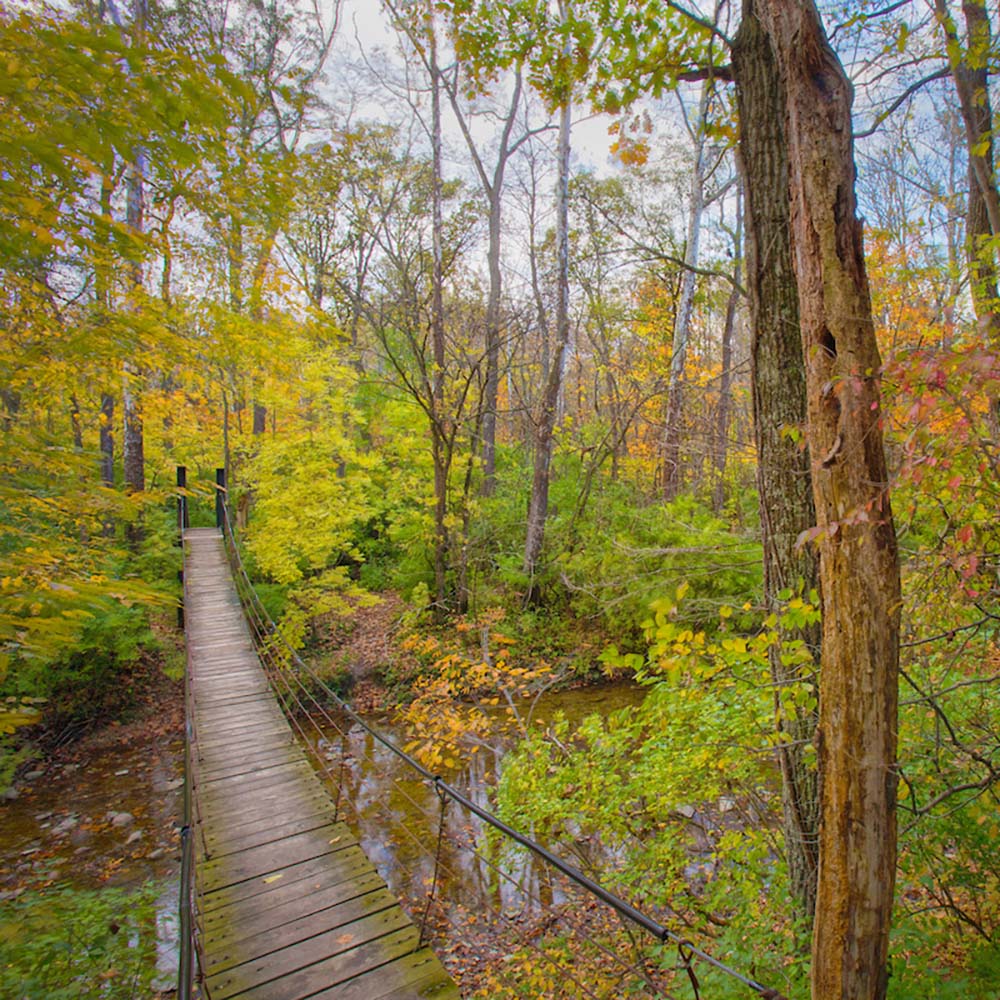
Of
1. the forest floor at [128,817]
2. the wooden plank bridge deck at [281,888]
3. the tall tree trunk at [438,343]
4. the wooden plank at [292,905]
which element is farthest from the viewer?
the tall tree trunk at [438,343]

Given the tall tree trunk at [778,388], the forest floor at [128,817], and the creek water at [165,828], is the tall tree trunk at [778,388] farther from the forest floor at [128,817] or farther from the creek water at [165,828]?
the creek water at [165,828]

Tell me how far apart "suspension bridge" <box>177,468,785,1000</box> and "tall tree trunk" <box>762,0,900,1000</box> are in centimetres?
47

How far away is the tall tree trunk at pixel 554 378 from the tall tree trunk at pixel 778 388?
6.07 m

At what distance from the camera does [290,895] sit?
3131 mm

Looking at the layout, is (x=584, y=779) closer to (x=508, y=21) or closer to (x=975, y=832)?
(x=975, y=832)

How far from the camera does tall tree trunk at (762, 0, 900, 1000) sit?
5.52 ft

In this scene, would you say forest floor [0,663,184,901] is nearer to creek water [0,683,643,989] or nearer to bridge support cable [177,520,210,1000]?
creek water [0,683,643,989]

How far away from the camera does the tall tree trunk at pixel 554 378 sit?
839cm

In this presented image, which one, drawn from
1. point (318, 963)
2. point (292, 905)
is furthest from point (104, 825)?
point (318, 963)

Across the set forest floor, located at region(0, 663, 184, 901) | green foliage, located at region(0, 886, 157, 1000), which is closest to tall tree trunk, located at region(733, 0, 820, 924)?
green foliage, located at region(0, 886, 157, 1000)

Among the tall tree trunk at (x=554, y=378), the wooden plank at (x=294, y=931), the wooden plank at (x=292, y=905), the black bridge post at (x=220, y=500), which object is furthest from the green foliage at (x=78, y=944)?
the black bridge post at (x=220, y=500)

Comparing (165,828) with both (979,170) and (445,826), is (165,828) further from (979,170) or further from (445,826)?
(979,170)

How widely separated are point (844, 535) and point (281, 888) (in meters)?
3.57

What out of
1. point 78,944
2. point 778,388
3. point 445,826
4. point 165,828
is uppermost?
point 778,388
